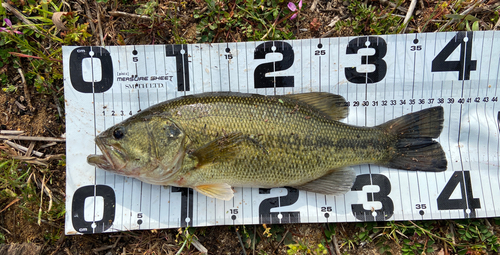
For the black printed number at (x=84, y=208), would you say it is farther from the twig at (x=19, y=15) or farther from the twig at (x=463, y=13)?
the twig at (x=463, y=13)

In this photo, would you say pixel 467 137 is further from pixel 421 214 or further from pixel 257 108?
pixel 257 108

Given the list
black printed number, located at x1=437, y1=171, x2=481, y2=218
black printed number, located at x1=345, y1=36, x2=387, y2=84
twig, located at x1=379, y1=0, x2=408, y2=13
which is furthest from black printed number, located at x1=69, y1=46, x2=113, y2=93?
black printed number, located at x1=437, y1=171, x2=481, y2=218

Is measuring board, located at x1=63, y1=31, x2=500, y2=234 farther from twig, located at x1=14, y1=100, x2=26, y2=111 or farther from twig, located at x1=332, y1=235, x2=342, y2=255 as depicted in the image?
twig, located at x1=14, y1=100, x2=26, y2=111

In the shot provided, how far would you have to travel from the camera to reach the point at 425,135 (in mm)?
2930

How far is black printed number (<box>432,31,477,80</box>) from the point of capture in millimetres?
3027

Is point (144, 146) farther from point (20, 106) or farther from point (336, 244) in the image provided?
point (336, 244)

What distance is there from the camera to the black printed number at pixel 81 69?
305 centimetres

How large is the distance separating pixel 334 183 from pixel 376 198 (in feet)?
1.83

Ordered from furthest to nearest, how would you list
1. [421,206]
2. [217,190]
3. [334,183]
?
[421,206]
[334,183]
[217,190]

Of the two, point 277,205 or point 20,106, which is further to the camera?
point 20,106

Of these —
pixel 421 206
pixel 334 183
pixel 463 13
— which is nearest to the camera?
pixel 334 183

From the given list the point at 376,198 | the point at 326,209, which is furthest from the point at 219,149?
the point at 376,198

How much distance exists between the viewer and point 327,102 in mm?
2961

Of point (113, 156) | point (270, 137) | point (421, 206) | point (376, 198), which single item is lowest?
point (421, 206)
